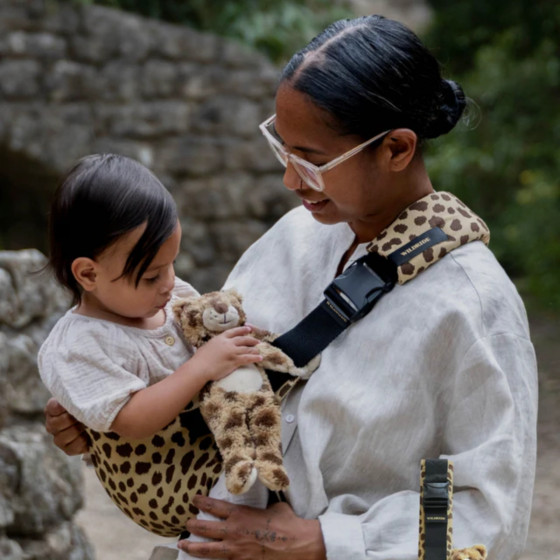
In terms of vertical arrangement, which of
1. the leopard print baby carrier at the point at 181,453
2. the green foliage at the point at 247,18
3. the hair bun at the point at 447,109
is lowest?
the green foliage at the point at 247,18

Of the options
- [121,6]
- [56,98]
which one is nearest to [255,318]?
[56,98]

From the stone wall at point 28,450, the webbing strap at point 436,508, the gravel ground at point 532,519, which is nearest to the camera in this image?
the webbing strap at point 436,508

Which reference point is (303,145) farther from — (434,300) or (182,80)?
(182,80)

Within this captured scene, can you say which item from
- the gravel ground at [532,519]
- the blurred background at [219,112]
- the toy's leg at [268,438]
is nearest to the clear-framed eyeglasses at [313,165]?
the toy's leg at [268,438]

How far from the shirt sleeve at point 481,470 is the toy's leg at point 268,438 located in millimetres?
121

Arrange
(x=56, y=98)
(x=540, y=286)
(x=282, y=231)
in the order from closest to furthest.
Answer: (x=282, y=231) < (x=56, y=98) < (x=540, y=286)

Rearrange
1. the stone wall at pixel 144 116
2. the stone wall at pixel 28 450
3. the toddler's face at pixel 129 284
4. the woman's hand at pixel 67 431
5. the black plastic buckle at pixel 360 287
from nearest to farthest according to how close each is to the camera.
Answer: the black plastic buckle at pixel 360 287 < the toddler's face at pixel 129 284 < the woman's hand at pixel 67 431 < the stone wall at pixel 28 450 < the stone wall at pixel 144 116

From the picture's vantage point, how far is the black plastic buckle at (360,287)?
207 centimetres

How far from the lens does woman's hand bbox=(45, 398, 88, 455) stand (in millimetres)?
2338

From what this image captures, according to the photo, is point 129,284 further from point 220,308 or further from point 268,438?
point 268,438

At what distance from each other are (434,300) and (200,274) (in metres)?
5.86

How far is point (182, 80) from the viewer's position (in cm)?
749

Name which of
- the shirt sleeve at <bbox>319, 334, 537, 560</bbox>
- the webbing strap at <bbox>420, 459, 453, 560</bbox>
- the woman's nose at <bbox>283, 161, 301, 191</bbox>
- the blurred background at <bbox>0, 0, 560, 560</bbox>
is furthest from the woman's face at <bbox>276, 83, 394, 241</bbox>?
the blurred background at <bbox>0, 0, 560, 560</bbox>

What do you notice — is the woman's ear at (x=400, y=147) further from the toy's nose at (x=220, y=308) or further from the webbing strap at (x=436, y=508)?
the webbing strap at (x=436, y=508)
